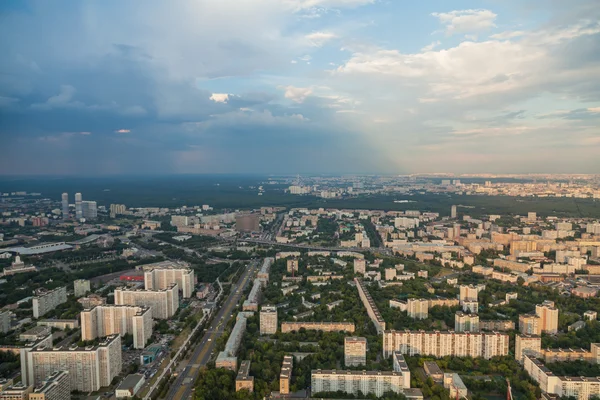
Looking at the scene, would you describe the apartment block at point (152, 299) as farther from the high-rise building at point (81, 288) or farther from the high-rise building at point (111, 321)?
the high-rise building at point (81, 288)

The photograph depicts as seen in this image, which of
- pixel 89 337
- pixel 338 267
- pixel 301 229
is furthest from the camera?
pixel 301 229

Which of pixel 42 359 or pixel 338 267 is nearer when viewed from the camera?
pixel 42 359

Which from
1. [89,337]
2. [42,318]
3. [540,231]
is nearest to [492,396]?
[89,337]

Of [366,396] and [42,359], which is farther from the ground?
[42,359]

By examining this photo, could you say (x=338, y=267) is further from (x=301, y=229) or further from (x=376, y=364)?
(x=301, y=229)

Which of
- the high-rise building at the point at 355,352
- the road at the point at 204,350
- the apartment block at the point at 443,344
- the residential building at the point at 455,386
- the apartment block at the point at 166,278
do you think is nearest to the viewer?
the residential building at the point at 455,386

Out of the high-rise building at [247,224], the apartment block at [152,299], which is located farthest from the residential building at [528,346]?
the high-rise building at [247,224]

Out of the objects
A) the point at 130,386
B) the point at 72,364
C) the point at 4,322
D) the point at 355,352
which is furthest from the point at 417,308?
the point at 4,322
